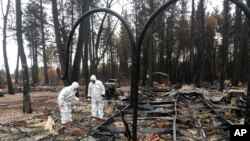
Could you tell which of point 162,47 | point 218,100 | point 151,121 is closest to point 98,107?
point 151,121

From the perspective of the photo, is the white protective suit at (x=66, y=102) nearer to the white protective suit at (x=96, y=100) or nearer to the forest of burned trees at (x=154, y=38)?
the white protective suit at (x=96, y=100)

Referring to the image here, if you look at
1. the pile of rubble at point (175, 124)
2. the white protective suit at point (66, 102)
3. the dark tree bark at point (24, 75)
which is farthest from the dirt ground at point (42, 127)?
the pile of rubble at point (175, 124)

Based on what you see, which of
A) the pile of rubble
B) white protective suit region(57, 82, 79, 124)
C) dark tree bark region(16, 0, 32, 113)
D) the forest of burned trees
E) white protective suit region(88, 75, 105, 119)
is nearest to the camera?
the pile of rubble

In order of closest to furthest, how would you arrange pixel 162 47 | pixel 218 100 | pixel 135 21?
pixel 218 100 < pixel 135 21 < pixel 162 47

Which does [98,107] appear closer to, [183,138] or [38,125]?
[38,125]

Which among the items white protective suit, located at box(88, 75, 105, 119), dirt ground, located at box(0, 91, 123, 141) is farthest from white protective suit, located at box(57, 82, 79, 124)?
white protective suit, located at box(88, 75, 105, 119)

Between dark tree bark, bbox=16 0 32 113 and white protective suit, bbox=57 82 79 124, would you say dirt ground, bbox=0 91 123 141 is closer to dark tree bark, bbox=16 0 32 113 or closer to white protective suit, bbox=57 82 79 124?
white protective suit, bbox=57 82 79 124

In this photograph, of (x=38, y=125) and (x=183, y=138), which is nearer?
(x=183, y=138)

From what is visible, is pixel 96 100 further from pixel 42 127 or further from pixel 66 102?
pixel 42 127

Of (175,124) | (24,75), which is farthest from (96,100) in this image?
(175,124)

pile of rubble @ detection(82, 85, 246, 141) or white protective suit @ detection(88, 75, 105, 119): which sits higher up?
white protective suit @ detection(88, 75, 105, 119)

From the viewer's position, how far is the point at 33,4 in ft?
132

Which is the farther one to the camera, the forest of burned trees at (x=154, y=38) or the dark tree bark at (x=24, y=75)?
the forest of burned trees at (x=154, y=38)

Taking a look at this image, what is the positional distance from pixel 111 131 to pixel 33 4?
102 ft
